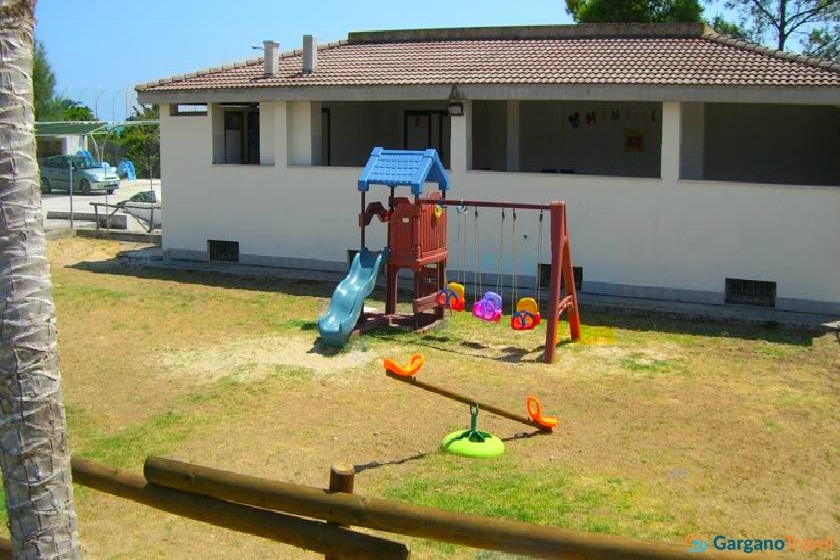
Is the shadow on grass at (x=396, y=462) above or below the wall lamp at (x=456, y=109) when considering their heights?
below

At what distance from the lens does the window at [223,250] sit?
1832 cm

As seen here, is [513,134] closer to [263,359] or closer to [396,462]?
[263,359]

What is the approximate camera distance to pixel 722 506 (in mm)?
6898

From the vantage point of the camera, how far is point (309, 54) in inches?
699

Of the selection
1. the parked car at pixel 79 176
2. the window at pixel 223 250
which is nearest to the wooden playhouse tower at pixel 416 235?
the window at pixel 223 250

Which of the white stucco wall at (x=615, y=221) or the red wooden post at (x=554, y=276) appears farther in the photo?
the white stucco wall at (x=615, y=221)

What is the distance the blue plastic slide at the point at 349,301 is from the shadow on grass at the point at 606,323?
2.18 ft

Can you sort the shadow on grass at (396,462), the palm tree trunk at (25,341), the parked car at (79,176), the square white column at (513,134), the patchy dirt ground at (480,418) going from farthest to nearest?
the parked car at (79,176), the square white column at (513,134), the shadow on grass at (396,462), the patchy dirt ground at (480,418), the palm tree trunk at (25,341)

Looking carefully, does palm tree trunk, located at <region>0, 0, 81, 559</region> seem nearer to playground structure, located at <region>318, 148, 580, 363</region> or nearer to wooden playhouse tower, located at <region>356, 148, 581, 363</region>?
playground structure, located at <region>318, 148, 580, 363</region>

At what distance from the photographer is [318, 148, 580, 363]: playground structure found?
11.4 m

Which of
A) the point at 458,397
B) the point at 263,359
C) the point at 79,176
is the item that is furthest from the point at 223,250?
the point at 79,176

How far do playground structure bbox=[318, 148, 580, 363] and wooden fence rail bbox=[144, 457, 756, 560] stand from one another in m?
7.03

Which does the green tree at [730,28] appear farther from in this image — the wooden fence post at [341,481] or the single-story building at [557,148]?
the wooden fence post at [341,481]

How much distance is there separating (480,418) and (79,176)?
1227 inches
